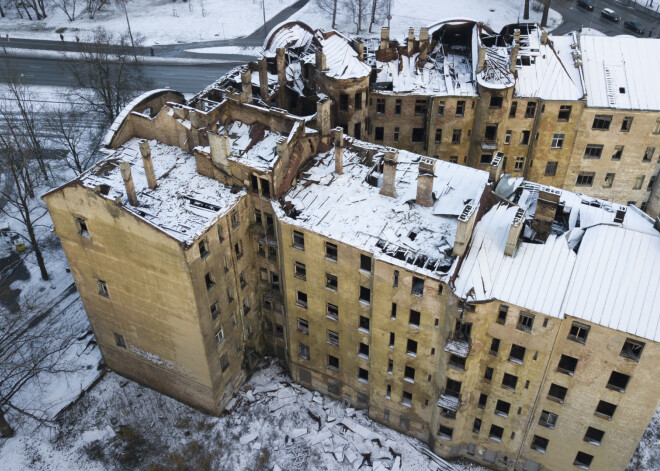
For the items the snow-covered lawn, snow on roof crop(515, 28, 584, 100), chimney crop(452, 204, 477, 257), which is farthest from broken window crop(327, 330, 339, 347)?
the snow-covered lawn

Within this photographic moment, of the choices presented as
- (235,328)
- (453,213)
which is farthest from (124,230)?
(453,213)

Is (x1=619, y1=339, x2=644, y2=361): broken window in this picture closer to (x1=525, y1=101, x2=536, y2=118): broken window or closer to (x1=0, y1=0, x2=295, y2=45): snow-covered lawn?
(x1=525, y1=101, x2=536, y2=118): broken window

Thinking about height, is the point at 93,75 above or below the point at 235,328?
above

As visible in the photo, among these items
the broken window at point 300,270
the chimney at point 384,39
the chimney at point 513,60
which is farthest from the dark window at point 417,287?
the chimney at point 384,39

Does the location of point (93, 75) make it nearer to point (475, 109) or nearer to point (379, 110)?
point (379, 110)

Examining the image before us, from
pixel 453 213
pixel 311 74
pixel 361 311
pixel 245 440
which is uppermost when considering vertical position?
pixel 311 74
